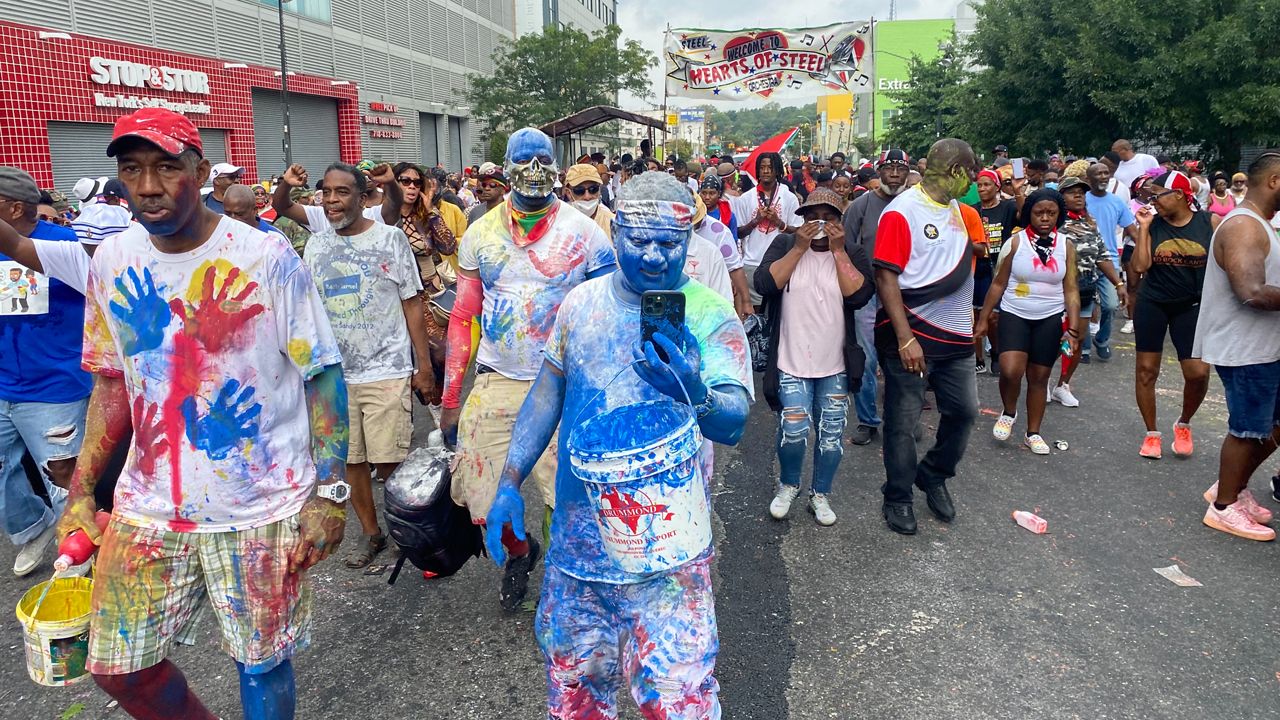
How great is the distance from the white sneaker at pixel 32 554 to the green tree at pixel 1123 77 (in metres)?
18.5

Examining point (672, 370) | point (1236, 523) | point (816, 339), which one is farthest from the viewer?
point (816, 339)

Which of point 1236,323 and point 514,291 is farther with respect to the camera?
point 1236,323

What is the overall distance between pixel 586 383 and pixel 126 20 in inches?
888

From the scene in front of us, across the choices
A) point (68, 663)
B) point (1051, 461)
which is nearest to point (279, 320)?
point (68, 663)

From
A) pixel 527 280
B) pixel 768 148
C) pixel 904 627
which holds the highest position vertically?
pixel 768 148

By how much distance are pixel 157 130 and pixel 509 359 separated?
5.81 feet

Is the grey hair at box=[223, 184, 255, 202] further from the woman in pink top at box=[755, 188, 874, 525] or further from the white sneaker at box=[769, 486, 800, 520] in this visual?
the white sneaker at box=[769, 486, 800, 520]

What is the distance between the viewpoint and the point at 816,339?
4969mm

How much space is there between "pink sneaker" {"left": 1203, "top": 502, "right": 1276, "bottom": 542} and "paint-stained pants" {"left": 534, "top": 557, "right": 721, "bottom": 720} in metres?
3.99

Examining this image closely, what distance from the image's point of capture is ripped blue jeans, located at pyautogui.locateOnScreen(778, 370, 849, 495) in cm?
504

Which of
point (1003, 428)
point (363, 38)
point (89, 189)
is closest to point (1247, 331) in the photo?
point (1003, 428)

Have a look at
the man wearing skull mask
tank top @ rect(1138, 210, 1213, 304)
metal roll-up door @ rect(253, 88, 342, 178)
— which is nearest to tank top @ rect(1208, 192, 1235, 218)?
tank top @ rect(1138, 210, 1213, 304)

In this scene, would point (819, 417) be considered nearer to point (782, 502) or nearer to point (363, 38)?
point (782, 502)

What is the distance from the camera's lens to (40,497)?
4887 mm
